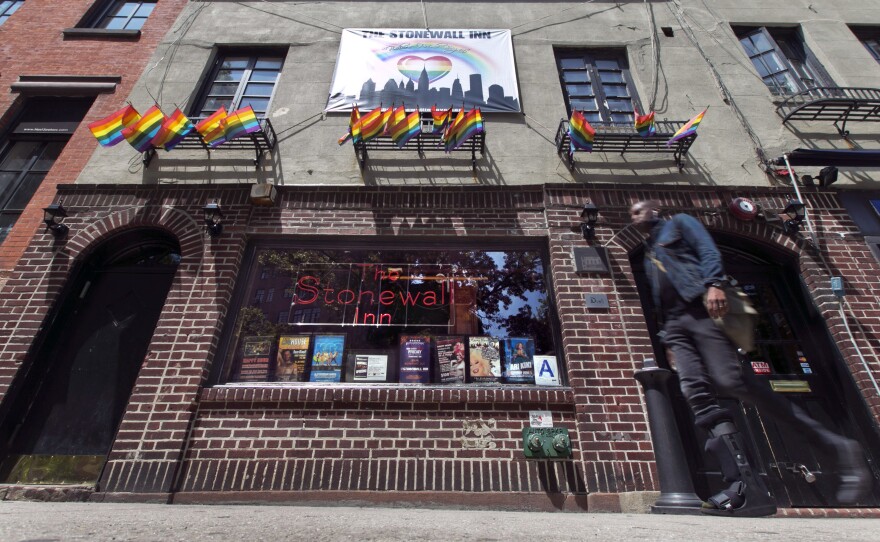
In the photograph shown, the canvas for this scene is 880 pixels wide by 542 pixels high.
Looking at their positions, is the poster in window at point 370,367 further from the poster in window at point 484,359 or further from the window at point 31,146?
the window at point 31,146

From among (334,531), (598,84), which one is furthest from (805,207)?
(334,531)

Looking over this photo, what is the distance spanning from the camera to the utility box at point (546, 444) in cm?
421

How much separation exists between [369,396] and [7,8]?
38.7ft

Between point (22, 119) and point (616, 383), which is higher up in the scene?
point (22, 119)

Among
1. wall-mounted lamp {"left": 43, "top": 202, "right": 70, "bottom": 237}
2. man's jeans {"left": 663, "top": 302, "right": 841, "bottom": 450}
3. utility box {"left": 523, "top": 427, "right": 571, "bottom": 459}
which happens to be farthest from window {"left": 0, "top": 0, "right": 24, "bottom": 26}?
man's jeans {"left": 663, "top": 302, "right": 841, "bottom": 450}

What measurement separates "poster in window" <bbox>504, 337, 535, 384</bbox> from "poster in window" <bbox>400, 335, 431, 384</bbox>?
90cm

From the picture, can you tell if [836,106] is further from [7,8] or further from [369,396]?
[7,8]

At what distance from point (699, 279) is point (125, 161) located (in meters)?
7.30

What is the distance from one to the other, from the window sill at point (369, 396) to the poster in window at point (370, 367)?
29 cm

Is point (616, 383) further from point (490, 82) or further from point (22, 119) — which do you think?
point (22, 119)

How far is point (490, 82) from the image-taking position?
723 centimetres

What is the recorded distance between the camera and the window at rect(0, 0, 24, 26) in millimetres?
8953

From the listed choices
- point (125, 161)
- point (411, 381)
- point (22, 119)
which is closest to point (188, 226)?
point (125, 161)

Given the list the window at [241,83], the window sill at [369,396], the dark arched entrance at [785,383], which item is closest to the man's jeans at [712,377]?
the dark arched entrance at [785,383]
